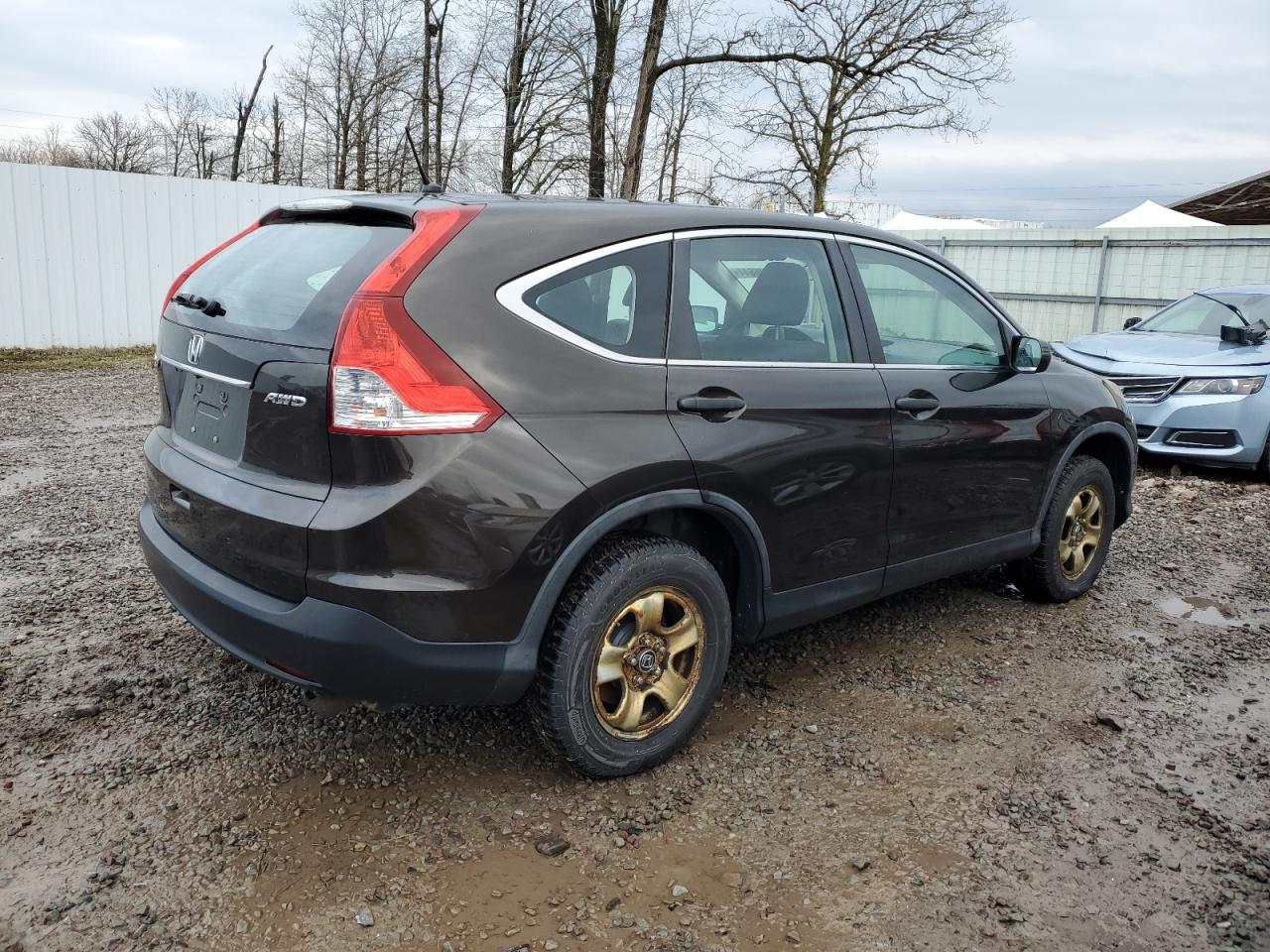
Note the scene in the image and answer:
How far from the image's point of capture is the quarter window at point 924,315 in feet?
12.0

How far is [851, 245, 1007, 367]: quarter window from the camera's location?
3662mm

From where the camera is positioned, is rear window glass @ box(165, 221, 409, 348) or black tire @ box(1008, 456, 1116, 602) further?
black tire @ box(1008, 456, 1116, 602)

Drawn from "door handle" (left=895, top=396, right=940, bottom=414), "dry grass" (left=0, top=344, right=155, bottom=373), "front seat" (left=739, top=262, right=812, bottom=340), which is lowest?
"dry grass" (left=0, top=344, right=155, bottom=373)

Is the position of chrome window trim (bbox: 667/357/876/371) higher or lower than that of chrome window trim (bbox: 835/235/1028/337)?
lower

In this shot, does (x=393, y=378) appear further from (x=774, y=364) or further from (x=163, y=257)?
(x=163, y=257)

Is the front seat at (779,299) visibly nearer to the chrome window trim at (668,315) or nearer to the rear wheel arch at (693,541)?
the chrome window trim at (668,315)

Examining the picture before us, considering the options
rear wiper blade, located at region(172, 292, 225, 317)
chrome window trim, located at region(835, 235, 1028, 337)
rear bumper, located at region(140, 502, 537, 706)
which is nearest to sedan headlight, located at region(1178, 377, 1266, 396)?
chrome window trim, located at region(835, 235, 1028, 337)

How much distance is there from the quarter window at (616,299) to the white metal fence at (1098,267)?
13746 mm

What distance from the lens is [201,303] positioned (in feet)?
9.91

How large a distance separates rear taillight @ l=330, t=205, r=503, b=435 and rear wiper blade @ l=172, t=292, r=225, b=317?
66cm

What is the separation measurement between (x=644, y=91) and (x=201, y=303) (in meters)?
14.4

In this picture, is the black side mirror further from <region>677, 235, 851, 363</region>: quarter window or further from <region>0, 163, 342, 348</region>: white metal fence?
<region>0, 163, 342, 348</region>: white metal fence

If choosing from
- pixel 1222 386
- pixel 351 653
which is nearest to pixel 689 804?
pixel 351 653

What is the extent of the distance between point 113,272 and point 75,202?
3.33 ft
